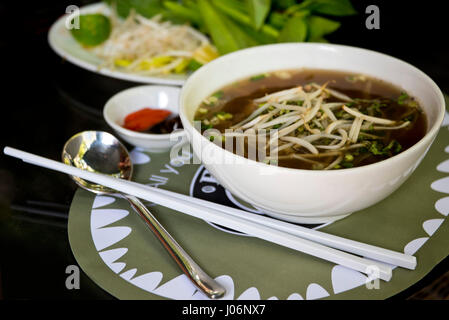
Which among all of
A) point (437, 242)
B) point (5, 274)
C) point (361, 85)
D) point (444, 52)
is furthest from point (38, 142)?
point (444, 52)

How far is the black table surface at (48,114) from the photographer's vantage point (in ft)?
3.08

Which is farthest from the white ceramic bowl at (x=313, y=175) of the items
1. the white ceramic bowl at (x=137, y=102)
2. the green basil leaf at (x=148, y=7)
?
the green basil leaf at (x=148, y=7)

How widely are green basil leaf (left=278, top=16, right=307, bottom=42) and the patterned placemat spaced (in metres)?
0.76

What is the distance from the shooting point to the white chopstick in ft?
2.72

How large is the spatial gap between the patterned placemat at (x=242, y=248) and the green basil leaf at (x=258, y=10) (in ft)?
2.87

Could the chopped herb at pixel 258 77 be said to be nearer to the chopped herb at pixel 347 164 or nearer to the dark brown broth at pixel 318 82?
the dark brown broth at pixel 318 82

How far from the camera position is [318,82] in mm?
1301

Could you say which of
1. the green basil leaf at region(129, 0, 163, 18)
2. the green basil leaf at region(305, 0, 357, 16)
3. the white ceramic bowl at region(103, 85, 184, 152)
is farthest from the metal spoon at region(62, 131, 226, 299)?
the green basil leaf at region(129, 0, 163, 18)

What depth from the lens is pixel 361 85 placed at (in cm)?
126

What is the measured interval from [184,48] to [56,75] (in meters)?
0.56

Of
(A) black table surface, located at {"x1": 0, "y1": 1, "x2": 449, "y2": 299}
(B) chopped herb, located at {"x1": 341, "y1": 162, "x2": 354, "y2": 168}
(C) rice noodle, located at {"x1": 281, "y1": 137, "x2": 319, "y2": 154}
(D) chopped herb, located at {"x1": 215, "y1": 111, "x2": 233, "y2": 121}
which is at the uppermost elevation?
(C) rice noodle, located at {"x1": 281, "y1": 137, "x2": 319, "y2": 154}

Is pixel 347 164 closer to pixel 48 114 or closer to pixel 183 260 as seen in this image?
pixel 183 260

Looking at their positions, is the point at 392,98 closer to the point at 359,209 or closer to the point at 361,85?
the point at 361,85

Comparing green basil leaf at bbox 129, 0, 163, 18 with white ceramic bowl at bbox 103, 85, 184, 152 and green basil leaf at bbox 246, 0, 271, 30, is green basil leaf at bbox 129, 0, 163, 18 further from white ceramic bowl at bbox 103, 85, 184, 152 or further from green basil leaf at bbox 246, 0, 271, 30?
white ceramic bowl at bbox 103, 85, 184, 152
